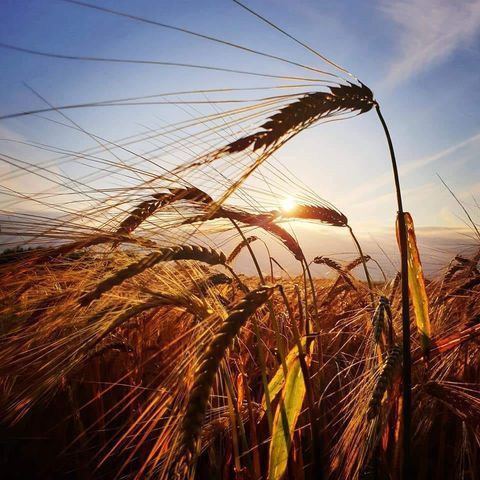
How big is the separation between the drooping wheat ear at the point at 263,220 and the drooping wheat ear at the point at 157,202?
6 centimetres

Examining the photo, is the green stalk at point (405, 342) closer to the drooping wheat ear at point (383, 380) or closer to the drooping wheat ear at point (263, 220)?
the drooping wheat ear at point (383, 380)

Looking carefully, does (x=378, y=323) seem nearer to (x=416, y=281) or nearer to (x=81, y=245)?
(x=416, y=281)

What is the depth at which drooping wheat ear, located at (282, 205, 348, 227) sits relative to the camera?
1.33 metres

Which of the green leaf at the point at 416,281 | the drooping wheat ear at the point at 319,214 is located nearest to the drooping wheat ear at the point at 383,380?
the green leaf at the point at 416,281

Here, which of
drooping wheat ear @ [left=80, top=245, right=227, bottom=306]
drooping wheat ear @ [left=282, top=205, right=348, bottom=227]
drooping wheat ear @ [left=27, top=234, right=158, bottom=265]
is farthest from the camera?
drooping wheat ear @ [left=282, top=205, right=348, bottom=227]

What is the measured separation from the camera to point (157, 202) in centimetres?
120

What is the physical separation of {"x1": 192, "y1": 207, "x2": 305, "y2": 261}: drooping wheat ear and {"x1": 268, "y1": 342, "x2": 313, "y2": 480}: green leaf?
480mm

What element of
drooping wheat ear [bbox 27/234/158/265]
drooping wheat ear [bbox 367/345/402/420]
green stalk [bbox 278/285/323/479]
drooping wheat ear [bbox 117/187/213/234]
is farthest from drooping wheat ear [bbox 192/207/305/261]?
drooping wheat ear [bbox 367/345/402/420]

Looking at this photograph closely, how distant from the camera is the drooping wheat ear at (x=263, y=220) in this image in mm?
1183

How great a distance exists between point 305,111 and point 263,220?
464mm

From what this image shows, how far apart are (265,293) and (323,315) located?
170 cm

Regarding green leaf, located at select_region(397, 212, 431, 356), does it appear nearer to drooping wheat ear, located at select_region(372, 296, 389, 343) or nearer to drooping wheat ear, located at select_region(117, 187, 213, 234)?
drooping wheat ear, located at select_region(372, 296, 389, 343)

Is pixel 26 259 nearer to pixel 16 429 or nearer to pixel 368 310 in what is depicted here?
pixel 16 429

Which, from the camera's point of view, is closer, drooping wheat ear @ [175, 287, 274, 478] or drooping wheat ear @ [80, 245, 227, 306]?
drooping wheat ear @ [175, 287, 274, 478]
